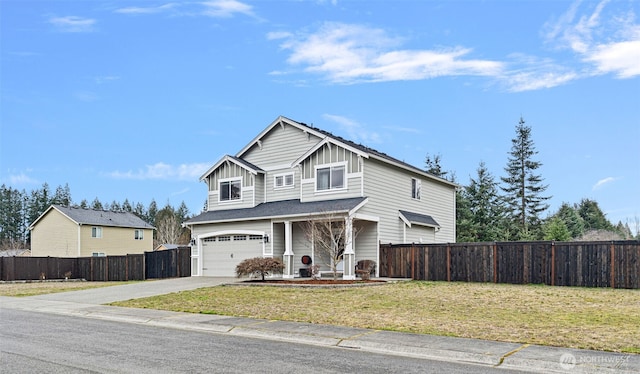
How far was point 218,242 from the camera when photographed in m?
30.8

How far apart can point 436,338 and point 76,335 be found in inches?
299

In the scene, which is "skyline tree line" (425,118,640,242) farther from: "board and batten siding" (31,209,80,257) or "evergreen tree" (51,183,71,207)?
"evergreen tree" (51,183,71,207)

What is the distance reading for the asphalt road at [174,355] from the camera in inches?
327

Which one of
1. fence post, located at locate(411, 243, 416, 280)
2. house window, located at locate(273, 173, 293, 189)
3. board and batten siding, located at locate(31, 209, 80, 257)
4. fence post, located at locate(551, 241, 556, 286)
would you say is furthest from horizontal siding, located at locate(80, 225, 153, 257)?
fence post, located at locate(551, 241, 556, 286)

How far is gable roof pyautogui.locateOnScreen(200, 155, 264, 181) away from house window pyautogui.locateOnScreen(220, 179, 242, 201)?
100 centimetres

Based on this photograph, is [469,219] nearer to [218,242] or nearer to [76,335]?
[218,242]

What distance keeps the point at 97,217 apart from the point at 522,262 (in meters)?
43.2

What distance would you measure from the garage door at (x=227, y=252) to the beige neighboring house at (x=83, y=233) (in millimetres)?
24219

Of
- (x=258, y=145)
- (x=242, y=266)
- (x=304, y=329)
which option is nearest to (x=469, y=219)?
(x=258, y=145)

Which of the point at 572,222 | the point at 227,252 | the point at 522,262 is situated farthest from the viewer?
the point at 572,222

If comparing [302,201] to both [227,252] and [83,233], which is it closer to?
[227,252]

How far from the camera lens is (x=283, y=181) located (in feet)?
101

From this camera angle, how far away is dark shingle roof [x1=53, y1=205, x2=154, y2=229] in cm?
5138

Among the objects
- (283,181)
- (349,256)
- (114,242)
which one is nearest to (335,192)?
(349,256)
